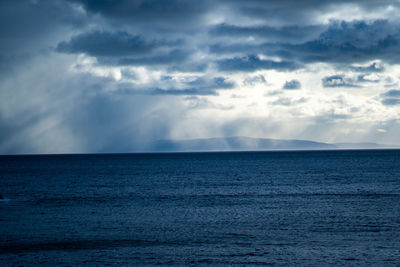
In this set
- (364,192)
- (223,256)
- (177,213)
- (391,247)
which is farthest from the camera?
(364,192)

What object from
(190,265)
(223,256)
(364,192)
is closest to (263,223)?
(223,256)

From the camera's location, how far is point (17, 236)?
3772 centimetres

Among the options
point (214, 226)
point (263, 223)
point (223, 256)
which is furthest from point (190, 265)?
point (263, 223)

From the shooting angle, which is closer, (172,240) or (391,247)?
(391,247)

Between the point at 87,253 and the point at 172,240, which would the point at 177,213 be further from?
the point at 87,253

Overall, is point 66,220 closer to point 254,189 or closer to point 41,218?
point 41,218

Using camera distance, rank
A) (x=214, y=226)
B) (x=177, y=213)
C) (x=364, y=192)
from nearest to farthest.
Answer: (x=214, y=226)
(x=177, y=213)
(x=364, y=192)

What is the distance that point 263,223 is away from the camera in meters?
42.9

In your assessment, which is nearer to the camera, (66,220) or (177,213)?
(66,220)

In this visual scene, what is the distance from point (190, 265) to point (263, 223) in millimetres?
16304

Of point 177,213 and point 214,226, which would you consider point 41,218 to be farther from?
point 214,226

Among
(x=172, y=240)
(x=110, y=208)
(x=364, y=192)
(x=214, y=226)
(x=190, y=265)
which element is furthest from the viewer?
(x=364, y=192)

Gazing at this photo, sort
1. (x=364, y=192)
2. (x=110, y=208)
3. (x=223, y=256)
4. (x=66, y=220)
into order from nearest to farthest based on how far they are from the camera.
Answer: (x=223, y=256)
(x=66, y=220)
(x=110, y=208)
(x=364, y=192)

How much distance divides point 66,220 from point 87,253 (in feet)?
50.9
